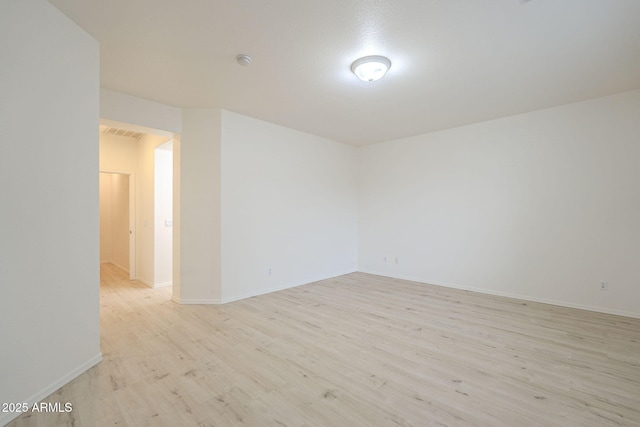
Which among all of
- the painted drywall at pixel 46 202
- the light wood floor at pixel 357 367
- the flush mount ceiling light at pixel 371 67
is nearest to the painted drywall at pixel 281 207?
the light wood floor at pixel 357 367

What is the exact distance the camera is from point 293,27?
2137 mm

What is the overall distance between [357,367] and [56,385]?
2.21m

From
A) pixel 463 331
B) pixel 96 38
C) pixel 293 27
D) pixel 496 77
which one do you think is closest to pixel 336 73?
pixel 293 27

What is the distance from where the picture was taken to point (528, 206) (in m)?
4.04

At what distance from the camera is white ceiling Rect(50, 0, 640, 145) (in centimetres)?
196

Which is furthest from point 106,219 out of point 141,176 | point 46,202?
point 46,202

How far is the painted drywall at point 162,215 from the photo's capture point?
15.6 feet

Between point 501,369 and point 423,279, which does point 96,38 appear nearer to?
point 501,369

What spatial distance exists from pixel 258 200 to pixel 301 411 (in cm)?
308

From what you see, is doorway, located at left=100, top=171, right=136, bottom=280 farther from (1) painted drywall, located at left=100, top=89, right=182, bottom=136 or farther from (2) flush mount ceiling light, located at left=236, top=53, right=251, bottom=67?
(2) flush mount ceiling light, located at left=236, top=53, right=251, bottom=67

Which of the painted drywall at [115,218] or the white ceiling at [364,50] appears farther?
the painted drywall at [115,218]

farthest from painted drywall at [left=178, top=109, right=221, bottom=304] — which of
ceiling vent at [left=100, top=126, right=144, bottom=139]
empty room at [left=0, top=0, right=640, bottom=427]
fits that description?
ceiling vent at [left=100, top=126, right=144, bottom=139]

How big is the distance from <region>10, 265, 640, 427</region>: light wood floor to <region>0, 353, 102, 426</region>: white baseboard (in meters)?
0.05

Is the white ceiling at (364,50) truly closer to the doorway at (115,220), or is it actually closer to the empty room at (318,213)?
the empty room at (318,213)
